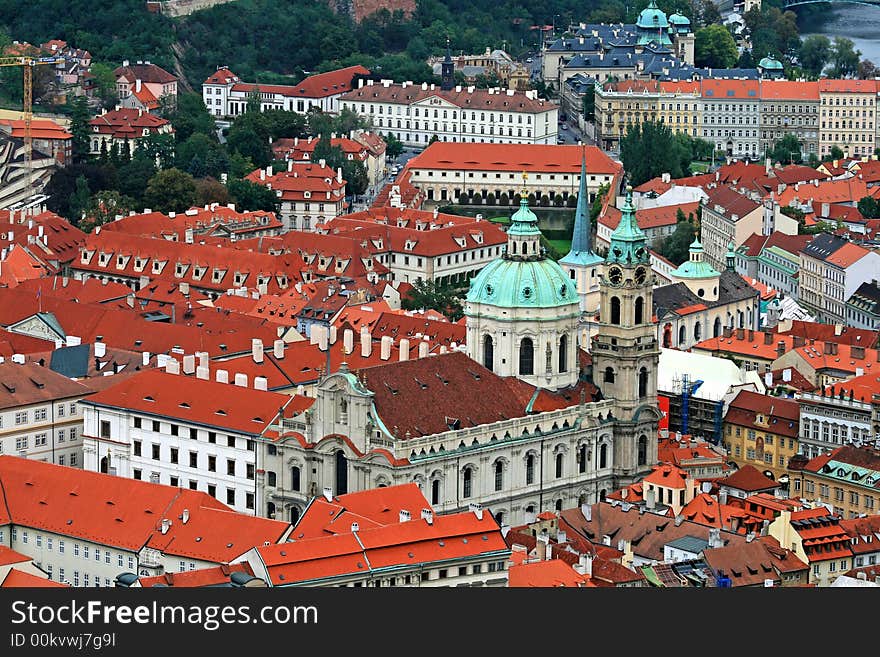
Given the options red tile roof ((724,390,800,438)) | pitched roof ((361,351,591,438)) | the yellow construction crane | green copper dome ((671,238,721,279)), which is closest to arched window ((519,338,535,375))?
pitched roof ((361,351,591,438))

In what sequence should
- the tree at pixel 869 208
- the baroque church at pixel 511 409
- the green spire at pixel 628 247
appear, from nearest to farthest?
the baroque church at pixel 511 409
the green spire at pixel 628 247
the tree at pixel 869 208

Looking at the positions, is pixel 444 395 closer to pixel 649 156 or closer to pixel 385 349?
pixel 385 349

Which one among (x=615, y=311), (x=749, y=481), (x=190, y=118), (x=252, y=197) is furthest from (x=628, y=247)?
(x=190, y=118)

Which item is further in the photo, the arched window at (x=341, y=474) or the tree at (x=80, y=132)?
the tree at (x=80, y=132)

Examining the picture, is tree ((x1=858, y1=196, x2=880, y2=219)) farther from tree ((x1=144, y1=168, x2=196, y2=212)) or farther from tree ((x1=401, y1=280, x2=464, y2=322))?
tree ((x1=144, y1=168, x2=196, y2=212))

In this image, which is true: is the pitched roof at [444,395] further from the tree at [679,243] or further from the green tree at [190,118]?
the green tree at [190,118]

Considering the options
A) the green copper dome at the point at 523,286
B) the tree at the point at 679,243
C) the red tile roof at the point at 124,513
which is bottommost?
the red tile roof at the point at 124,513

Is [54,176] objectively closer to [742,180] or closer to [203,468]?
[742,180]

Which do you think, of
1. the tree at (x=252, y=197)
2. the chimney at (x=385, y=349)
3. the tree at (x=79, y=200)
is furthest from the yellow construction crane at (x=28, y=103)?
the chimney at (x=385, y=349)

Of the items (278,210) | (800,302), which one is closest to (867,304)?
(800,302)
